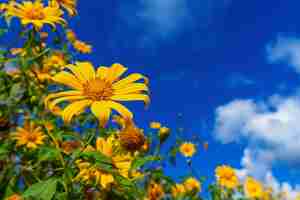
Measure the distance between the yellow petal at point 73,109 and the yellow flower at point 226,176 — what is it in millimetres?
3287

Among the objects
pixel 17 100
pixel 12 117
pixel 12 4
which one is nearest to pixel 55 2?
pixel 12 4

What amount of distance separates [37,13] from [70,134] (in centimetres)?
117

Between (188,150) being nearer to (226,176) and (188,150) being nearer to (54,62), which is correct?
(226,176)

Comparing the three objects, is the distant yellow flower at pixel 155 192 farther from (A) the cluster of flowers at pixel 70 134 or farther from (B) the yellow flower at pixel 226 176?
(B) the yellow flower at pixel 226 176

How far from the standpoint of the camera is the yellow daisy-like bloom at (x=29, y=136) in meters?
3.04

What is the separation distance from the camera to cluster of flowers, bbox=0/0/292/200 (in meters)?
1.53

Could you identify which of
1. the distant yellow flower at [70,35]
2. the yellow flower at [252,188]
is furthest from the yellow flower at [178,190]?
the distant yellow flower at [70,35]

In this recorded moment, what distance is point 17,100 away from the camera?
2.92 m

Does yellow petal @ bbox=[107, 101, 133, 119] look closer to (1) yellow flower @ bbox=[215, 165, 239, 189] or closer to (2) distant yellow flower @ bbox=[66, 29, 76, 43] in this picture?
(2) distant yellow flower @ bbox=[66, 29, 76, 43]

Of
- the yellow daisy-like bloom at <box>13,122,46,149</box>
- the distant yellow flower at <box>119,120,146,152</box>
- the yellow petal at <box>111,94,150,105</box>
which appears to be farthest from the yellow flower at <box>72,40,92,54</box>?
the yellow petal at <box>111,94,150,105</box>

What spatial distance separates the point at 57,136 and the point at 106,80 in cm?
33

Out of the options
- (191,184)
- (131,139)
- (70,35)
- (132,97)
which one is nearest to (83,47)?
(70,35)

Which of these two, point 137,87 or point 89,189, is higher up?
point 137,87

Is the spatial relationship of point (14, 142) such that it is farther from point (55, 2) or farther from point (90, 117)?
point (55, 2)
